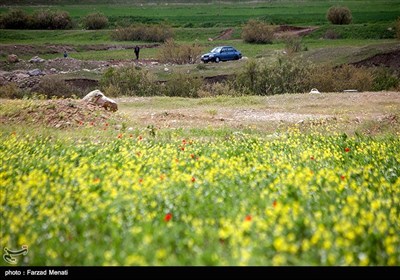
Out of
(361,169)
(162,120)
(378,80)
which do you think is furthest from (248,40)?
(361,169)

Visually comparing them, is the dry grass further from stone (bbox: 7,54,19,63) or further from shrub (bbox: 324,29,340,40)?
Result: shrub (bbox: 324,29,340,40)

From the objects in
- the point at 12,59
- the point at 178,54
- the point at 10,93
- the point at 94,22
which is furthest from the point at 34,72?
the point at 94,22

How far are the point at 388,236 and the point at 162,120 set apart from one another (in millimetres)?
11309

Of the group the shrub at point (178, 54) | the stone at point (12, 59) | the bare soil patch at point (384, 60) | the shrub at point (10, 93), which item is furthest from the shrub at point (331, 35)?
the shrub at point (10, 93)

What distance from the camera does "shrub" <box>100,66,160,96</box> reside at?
2755 cm

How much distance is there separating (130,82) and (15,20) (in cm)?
4482

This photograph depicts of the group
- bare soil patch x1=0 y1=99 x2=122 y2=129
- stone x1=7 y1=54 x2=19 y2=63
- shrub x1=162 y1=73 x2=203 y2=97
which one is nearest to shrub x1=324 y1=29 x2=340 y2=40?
shrub x1=162 y1=73 x2=203 y2=97

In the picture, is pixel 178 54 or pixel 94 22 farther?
pixel 94 22

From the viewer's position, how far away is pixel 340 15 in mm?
61531

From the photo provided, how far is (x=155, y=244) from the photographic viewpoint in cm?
480

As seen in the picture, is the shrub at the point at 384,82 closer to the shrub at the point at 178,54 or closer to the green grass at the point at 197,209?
the shrub at the point at 178,54

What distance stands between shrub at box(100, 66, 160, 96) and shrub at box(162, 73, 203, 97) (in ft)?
2.45

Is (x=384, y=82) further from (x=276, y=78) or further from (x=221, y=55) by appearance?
(x=221, y=55)

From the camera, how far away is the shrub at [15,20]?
2512 inches
